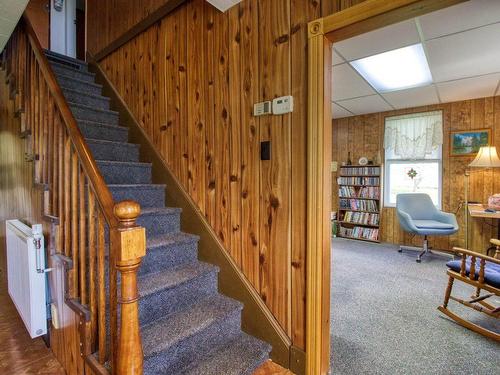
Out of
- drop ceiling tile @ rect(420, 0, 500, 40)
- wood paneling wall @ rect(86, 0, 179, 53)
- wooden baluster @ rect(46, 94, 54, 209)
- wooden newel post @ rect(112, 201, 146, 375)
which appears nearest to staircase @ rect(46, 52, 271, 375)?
wooden newel post @ rect(112, 201, 146, 375)

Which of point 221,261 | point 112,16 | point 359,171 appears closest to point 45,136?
point 221,261

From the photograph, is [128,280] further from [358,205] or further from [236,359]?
[358,205]

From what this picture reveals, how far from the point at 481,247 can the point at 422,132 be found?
204 centimetres

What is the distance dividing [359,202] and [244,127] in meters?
4.11

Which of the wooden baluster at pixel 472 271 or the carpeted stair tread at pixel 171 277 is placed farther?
the wooden baluster at pixel 472 271

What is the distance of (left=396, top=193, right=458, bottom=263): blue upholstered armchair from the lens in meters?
3.91

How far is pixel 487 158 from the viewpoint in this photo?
12.1 feet

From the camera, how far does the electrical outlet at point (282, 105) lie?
1563 millimetres

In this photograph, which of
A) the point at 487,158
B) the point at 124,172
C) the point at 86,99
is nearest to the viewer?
the point at 124,172

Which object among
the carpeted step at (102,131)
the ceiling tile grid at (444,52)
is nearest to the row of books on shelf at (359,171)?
the ceiling tile grid at (444,52)

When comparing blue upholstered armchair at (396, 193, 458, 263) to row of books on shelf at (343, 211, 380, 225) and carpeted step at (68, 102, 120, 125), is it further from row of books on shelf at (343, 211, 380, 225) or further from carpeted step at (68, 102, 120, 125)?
carpeted step at (68, 102, 120, 125)

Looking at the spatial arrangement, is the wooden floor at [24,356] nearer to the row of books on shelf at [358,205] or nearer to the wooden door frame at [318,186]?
the wooden door frame at [318,186]

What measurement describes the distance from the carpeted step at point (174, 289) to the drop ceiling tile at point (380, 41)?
238cm

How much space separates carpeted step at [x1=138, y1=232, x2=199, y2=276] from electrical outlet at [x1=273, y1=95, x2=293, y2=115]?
A: 1094mm
